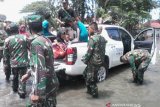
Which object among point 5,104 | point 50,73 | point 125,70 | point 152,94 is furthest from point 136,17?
point 50,73

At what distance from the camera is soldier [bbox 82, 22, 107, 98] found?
23.2 ft

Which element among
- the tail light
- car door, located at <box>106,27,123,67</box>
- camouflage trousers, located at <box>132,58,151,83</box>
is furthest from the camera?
car door, located at <box>106,27,123,67</box>

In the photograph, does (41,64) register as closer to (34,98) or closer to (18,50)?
(34,98)

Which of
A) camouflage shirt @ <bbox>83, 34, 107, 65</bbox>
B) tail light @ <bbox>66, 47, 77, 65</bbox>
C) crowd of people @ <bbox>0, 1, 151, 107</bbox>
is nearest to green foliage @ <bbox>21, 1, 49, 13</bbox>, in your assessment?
crowd of people @ <bbox>0, 1, 151, 107</bbox>

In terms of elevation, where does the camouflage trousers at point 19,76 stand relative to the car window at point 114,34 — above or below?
below

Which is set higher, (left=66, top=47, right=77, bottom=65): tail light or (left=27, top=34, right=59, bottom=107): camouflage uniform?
(left=27, top=34, right=59, bottom=107): camouflage uniform

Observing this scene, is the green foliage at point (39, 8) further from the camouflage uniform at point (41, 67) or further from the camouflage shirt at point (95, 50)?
the camouflage uniform at point (41, 67)

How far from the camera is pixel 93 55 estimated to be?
23.5 ft

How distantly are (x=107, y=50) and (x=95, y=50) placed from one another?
2397 millimetres

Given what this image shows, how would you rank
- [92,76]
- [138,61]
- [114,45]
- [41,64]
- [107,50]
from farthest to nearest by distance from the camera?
[114,45]
[107,50]
[138,61]
[92,76]
[41,64]

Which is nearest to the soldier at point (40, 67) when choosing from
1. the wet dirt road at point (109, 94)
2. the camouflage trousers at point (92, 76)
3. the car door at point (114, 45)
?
the wet dirt road at point (109, 94)

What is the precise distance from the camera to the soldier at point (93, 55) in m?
7.09

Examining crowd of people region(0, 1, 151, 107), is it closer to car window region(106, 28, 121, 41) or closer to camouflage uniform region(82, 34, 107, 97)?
camouflage uniform region(82, 34, 107, 97)

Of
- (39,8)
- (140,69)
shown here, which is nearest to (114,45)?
(140,69)
